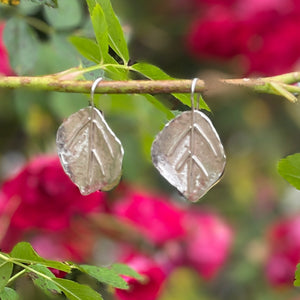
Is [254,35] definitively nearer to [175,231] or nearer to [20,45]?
[175,231]

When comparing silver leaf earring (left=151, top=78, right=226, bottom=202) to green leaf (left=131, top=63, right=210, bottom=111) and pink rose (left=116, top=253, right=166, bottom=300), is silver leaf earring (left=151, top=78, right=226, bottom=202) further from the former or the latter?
pink rose (left=116, top=253, right=166, bottom=300)

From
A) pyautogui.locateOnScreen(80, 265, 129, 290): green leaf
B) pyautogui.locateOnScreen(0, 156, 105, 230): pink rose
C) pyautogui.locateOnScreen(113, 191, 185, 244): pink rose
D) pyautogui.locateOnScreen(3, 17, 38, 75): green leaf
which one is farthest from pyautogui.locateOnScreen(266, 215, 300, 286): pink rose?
pyautogui.locateOnScreen(80, 265, 129, 290): green leaf

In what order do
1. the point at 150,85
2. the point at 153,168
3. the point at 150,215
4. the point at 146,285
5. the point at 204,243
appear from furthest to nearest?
1. the point at 153,168
2. the point at 204,243
3. the point at 150,215
4. the point at 146,285
5. the point at 150,85

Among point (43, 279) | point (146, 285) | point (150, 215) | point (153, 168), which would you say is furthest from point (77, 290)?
point (153, 168)

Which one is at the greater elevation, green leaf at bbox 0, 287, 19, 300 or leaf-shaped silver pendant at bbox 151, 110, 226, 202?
leaf-shaped silver pendant at bbox 151, 110, 226, 202

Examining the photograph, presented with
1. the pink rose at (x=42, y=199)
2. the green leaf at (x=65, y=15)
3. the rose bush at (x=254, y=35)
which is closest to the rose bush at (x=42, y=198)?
the pink rose at (x=42, y=199)

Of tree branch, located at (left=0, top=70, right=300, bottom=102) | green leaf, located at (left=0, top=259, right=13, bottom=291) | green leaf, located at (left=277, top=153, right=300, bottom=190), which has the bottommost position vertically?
green leaf, located at (left=0, top=259, right=13, bottom=291)
